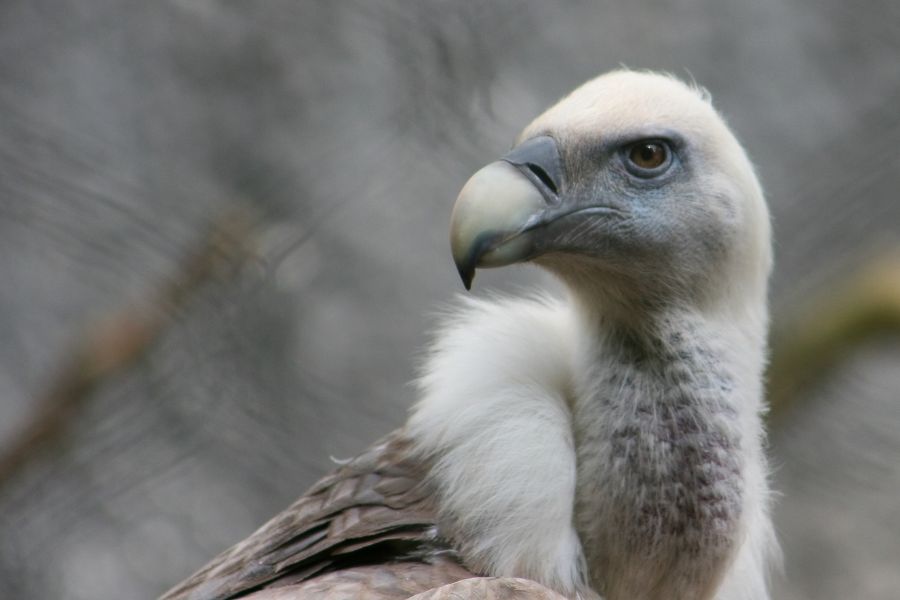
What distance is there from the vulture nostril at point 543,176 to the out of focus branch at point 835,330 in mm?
1552

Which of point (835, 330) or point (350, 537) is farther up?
point (350, 537)

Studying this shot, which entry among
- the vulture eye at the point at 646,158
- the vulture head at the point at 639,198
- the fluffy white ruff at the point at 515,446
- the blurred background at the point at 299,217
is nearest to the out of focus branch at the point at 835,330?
the blurred background at the point at 299,217

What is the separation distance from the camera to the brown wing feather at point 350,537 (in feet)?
5.20

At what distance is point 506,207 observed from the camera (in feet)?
5.10

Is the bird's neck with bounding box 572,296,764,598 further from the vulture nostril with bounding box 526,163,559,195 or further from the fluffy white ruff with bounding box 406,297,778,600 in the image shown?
the vulture nostril with bounding box 526,163,559,195

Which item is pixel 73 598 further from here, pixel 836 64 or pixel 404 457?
pixel 836 64

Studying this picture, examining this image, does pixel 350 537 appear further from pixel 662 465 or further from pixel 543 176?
pixel 543 176

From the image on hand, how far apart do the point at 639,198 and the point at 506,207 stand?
0.22m

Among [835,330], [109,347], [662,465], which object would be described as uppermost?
[109,347]

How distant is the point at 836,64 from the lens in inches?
182

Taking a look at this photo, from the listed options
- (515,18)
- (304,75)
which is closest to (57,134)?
(304,75)

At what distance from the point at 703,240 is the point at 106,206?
7.85 ft

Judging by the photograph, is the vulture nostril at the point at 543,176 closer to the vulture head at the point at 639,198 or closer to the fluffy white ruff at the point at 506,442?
the vulture head at the point at 639,198

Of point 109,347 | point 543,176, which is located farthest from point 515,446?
point 109,347
